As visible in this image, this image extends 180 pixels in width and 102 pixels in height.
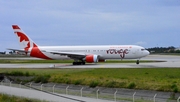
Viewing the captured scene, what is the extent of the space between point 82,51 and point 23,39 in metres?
A: 12.1

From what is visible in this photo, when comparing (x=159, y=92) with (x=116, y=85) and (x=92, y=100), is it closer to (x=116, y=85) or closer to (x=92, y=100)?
(x=116, y=85)

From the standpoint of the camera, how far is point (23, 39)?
216ft

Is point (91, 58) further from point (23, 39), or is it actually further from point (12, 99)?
point (12, 99)

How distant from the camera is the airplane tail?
216ft

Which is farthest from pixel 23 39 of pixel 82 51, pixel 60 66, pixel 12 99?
pixel 12 99

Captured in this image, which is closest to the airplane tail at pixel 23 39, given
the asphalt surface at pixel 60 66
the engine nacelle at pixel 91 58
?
the asphalt surface at pixel 60 66

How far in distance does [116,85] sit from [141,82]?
218cm

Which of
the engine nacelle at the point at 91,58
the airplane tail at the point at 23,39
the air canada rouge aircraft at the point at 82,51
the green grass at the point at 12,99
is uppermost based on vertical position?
the airplane tail at the point at 23,39

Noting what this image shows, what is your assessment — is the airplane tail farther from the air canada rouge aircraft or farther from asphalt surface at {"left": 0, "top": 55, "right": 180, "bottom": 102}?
asphalt surface at {"left": 0, "top": 55, "right": 180, "bottom": 102}

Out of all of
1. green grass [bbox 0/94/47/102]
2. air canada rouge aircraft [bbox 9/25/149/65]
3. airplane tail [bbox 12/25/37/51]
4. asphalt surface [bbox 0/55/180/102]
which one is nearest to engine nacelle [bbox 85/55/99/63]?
air canada rouge aircraft [bbox 9/25/149/65]

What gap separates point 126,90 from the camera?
27469mm

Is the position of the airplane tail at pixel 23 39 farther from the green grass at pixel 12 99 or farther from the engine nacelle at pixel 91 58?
the green grass at pixel 12 99

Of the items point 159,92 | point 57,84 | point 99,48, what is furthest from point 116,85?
point 99,48

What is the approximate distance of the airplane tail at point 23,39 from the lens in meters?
65.8
